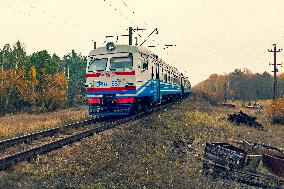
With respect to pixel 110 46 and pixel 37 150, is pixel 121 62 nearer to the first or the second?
pixel 110 46

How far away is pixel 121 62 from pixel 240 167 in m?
10.1

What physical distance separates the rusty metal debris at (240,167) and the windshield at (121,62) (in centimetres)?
858

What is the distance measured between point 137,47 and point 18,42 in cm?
6793

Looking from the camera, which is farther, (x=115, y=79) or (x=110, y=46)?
(x=110, y=46)

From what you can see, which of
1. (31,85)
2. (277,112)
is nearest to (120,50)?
(277,112)

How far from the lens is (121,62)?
1720 centimetres

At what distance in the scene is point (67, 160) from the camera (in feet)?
26.7

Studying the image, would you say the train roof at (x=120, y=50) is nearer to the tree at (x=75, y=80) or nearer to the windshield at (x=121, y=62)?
the windshield at (x=121, y=62)

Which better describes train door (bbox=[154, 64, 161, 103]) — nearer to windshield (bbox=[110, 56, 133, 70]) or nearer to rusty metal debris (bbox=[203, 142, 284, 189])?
windshield (bbox=[110, 56, 133, 70])

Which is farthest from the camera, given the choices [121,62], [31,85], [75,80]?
[75,80]

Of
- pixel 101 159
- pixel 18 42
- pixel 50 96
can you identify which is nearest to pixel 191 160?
pixel 101 159

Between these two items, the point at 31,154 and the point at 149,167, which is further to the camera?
the point at 31,154

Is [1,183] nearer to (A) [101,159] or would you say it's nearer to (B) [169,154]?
(A) [101,159]

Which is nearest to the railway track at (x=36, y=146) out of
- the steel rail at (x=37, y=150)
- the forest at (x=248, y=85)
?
the steel rail at (x=37, y=150)
